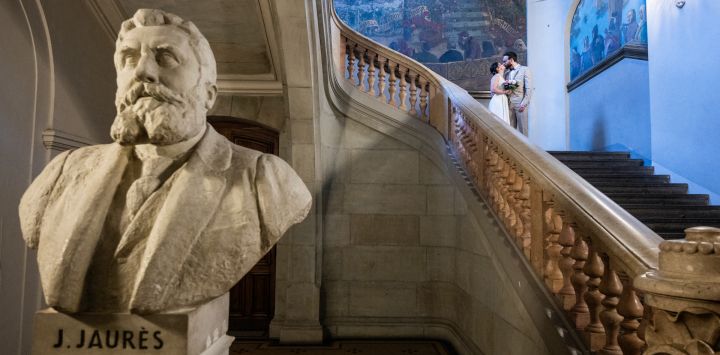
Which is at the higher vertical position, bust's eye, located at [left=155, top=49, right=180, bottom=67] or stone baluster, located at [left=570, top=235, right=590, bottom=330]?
bust's eye, located at [left=155, top=49, right=180, bottom=67]

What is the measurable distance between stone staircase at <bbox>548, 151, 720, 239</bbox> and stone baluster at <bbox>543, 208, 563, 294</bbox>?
5.81 feet

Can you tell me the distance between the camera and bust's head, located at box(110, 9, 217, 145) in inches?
57.4

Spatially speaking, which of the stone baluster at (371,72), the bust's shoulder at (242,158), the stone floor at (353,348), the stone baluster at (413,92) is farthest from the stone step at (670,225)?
the bust's shoulder at (242,158)

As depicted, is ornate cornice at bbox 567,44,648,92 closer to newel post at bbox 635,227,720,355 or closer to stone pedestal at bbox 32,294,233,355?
newel post at bbox 635,227,720,355

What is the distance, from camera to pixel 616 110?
24.2 ft

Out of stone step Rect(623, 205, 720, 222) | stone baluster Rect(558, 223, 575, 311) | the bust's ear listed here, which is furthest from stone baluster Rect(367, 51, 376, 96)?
the bust's ear

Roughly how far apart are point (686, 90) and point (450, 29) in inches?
213

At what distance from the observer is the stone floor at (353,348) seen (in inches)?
174

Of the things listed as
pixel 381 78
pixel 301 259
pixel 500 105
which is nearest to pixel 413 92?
pixel 381 78

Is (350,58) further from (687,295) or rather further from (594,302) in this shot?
(687,295)

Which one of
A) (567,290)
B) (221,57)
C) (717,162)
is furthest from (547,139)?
(567,290)

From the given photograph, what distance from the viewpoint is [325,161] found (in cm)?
513

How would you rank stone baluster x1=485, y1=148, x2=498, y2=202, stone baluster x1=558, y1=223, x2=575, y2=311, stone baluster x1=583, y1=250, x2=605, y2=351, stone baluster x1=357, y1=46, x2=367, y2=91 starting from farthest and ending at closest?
stone baluster x1=357, y1=46, x2=367, y2=91 → stone baluster x1=485, y1=148, x2=498, y2=202 → stone baluster x1=558, y1=223, x2=575, y2=311 → stone baluster x1=583, y1=250, x2=605, y2=351

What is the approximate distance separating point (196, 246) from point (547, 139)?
29.8 ft
